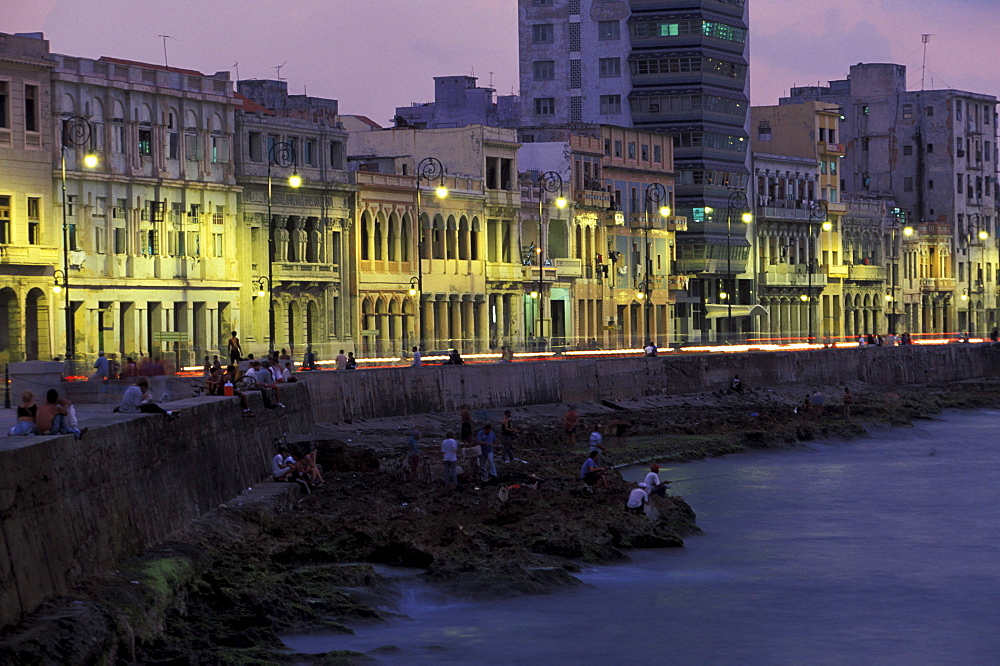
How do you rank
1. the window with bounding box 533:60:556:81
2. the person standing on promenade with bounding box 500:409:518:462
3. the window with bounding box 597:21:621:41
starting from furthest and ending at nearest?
the window with bounding box 533:60:556:81 → the window with bounding box 597:21:621:41 → the person standing on promenade with bounding box 500:409:518:462

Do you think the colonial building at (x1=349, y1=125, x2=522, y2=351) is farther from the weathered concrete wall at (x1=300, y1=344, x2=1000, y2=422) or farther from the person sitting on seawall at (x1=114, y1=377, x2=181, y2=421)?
the person sitting on seawall at (x1=114, y1=377, x2=181, y2=421)

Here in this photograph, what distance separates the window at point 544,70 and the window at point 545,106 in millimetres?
1238

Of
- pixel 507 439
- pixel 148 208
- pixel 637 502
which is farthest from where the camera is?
pixel 148 208

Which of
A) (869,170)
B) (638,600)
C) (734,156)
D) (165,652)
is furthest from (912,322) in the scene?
(165,652)

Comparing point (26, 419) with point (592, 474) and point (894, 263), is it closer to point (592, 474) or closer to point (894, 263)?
point (592, 474)

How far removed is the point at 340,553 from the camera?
35.6 metres

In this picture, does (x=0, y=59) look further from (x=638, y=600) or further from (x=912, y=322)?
(x=912, y=322)

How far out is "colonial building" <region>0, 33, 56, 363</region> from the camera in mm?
65750

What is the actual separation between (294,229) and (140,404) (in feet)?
157

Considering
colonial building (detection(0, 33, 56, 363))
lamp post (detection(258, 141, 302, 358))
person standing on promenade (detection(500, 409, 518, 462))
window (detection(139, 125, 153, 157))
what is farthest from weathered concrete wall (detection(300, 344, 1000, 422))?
window (detection(139, 125, 153, 157))

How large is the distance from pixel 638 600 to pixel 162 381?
60.9 ft

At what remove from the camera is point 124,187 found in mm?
71750

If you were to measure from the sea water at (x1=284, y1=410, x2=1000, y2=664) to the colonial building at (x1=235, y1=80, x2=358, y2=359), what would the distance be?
29.1m

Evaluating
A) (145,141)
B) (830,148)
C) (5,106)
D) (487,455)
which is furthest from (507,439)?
(830,148)
